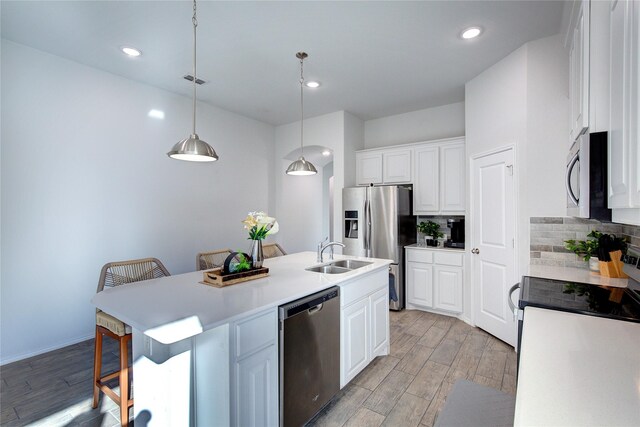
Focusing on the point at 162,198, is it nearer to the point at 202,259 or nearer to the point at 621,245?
the point at 202,259

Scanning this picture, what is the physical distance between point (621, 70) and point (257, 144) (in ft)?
14.8

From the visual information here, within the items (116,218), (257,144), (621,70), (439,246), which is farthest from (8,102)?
(439,246)

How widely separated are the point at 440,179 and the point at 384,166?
0.83m

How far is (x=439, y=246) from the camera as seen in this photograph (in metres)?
4.13

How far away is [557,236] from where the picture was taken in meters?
2.63

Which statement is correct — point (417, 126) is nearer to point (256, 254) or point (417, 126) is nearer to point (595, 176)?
point (256, 254)

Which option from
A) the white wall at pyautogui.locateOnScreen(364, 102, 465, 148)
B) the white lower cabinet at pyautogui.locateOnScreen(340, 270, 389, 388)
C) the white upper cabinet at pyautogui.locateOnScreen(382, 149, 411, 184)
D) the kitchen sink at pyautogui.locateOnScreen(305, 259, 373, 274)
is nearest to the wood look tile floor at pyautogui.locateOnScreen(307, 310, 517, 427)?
the white lower cabinet at pyautogui.locateOnScreen(340, 270, 389, 388)

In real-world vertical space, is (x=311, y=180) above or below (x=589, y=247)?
above

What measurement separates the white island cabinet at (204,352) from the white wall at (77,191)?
1.71m

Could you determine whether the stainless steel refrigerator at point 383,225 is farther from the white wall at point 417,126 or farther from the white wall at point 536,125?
the white wall at point 536,125

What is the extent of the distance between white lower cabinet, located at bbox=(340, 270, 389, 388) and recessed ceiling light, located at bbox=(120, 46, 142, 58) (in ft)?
9.39

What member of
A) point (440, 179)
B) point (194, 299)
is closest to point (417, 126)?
point (440, 179)

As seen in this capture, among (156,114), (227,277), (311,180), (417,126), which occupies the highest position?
(417,126)

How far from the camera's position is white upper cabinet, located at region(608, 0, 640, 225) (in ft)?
2.90
